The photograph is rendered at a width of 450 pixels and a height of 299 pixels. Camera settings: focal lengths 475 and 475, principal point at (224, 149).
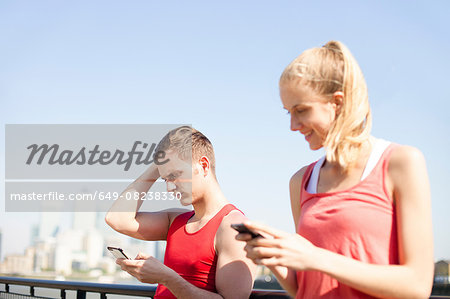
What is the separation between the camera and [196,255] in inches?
96.7

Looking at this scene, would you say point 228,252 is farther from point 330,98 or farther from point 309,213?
point 330,98

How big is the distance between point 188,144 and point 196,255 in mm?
659

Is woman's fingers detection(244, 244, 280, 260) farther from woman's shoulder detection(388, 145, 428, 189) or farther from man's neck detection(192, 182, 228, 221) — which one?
man's neck detection(192, 182, 228, 221)

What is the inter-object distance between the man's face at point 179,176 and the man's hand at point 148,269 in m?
0.40

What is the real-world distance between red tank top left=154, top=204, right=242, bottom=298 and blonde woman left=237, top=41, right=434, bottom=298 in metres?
0.86

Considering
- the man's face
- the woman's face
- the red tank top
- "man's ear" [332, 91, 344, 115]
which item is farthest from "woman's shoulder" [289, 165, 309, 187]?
the man's face

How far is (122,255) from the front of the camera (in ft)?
7.95

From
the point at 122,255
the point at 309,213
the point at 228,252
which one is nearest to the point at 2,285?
the point at 122,255

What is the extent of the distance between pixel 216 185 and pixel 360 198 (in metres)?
1.39

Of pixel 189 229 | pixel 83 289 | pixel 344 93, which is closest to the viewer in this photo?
pixel 344 93

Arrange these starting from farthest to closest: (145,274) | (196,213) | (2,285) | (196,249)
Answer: (2,285)
(196,213)
(196,249)
(145,274)

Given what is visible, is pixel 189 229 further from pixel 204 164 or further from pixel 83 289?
pixel 83 289

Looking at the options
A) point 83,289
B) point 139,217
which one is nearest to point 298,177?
point 139,217

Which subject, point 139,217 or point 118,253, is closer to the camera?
point 118,253
